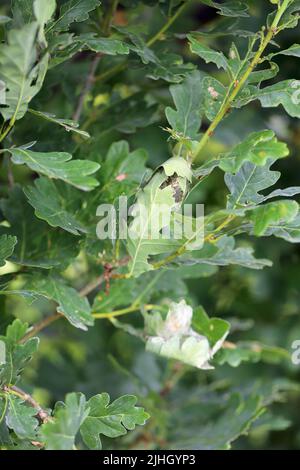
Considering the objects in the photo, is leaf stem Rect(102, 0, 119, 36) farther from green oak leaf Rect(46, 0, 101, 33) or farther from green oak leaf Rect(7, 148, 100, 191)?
green oak leaf Rect(7, 148, 100, 191)

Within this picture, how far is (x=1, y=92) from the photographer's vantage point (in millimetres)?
677

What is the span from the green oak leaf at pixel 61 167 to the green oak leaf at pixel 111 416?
0.75 ft

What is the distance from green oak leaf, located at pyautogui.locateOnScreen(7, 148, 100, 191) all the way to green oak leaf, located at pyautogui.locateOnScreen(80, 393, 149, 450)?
0.75ft

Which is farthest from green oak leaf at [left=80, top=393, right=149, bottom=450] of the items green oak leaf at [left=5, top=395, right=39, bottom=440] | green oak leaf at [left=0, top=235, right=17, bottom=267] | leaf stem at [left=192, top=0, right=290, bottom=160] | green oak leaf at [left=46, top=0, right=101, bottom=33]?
green oak leaf at [left=46, top=0, right=101, bottom=33]

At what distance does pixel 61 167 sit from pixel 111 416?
0.26m

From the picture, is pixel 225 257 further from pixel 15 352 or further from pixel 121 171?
pixel 15 352

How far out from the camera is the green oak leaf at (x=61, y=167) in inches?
25.6

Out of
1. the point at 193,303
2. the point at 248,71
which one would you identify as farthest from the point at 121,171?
the point at 193,303

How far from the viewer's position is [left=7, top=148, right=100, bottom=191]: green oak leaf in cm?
65

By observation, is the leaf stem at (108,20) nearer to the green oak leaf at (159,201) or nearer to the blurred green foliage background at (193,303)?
the blurred green foliage background at (193,303)
